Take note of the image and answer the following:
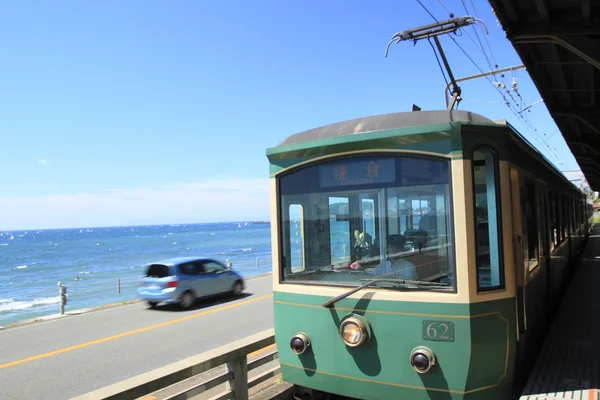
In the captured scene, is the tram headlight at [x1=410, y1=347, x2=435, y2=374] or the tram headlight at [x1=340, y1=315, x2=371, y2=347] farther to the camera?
Answer: the tram headlight at [x1=340, y1=315, x2=371, y2=347]

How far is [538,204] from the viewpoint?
570cm

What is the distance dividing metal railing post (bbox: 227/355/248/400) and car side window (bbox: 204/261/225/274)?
12.0 meters

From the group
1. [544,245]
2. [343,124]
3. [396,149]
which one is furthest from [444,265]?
[544,245]

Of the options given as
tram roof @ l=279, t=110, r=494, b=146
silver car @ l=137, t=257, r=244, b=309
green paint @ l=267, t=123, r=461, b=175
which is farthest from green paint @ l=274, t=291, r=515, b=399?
silver car @ l=137, t=257, r=244, b=309

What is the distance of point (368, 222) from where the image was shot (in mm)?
4250

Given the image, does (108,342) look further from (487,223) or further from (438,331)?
(487,223)

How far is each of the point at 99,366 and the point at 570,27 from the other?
29.7 ft

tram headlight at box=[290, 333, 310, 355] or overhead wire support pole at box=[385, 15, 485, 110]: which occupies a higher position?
overhead wire support pole at box=[385, 15, 485, 110]

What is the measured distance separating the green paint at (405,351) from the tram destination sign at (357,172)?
0.98 m

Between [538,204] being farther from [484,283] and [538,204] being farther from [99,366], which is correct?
[99,366]

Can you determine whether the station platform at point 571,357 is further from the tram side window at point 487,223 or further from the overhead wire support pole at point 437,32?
the overhead wire support pole at point 437,32

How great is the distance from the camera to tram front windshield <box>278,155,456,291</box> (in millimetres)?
3814

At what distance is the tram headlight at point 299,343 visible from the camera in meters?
4.24

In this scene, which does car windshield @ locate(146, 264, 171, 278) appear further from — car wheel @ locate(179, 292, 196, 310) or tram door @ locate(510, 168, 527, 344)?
tram door @ locate(510, 168, 527, 344)
